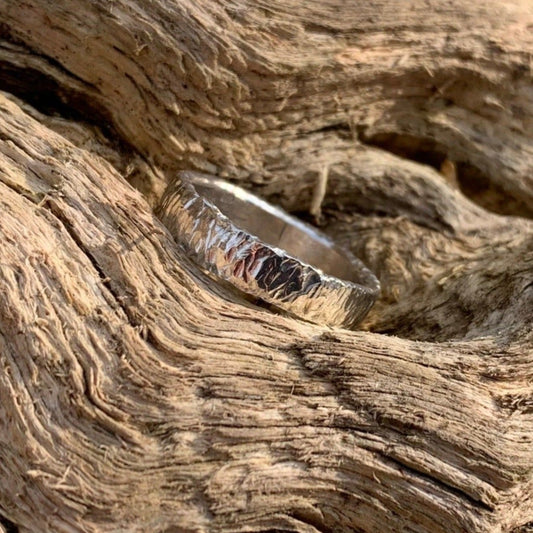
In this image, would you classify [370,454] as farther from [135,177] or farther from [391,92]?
[391,92]

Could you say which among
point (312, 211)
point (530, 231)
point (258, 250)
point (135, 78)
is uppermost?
point (530, 231)

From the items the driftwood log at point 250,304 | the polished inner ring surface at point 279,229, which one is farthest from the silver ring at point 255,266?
the polished inner ring surface at point 279,229

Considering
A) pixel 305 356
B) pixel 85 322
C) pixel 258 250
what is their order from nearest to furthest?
1. pixel 85 322
2. pixel 305 356
3. pixel 258 250

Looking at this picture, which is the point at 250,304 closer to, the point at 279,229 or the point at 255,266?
the point at 255,266

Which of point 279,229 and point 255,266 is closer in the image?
point 255,266

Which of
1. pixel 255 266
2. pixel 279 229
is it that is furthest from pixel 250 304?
pixel 279 229

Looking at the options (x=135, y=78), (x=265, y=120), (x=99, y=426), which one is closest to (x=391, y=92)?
(x=265, y=120)
